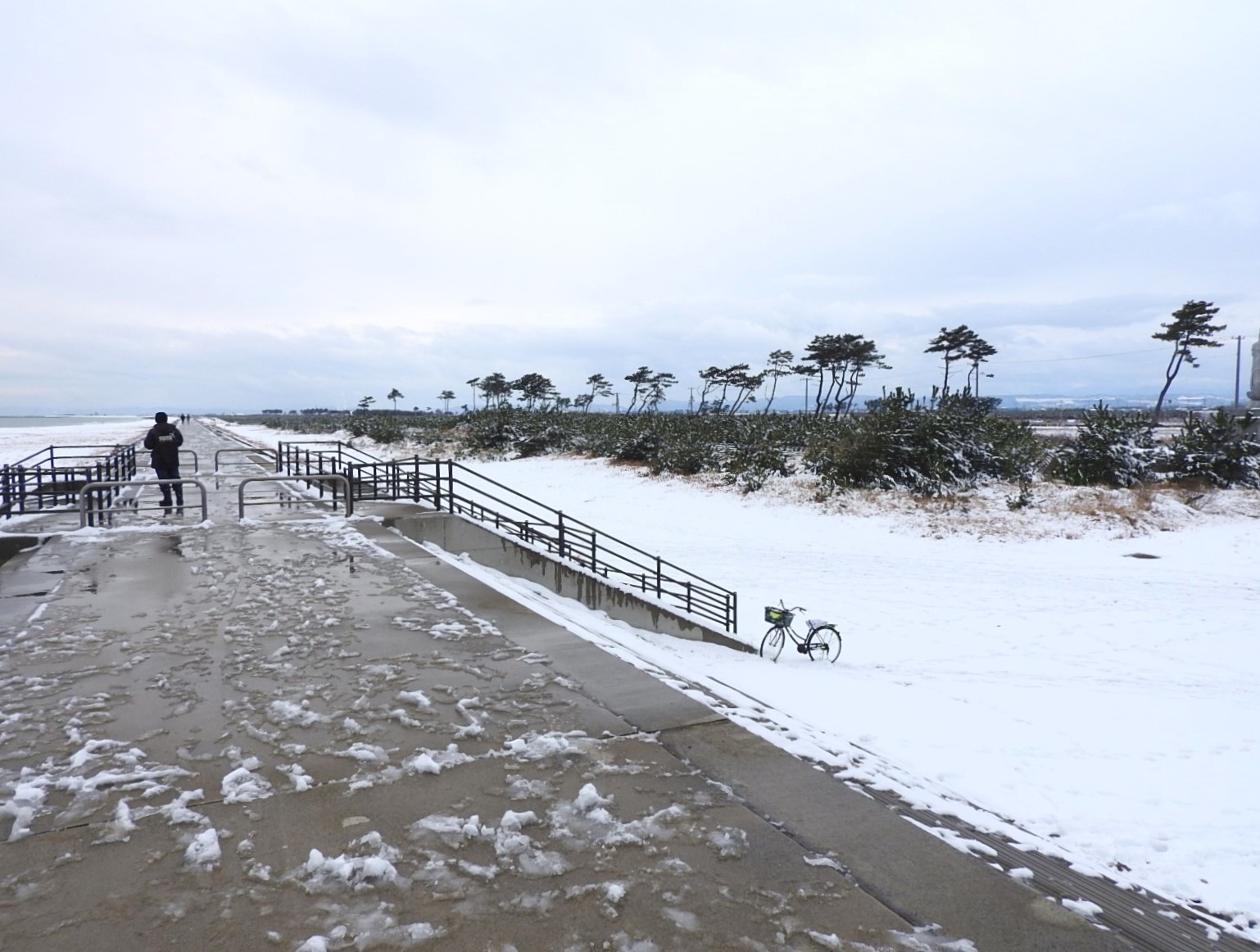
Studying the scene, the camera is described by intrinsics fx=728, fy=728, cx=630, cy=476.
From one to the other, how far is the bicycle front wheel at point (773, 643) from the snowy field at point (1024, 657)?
339 millimetres

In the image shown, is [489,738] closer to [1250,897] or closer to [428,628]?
[428,628]

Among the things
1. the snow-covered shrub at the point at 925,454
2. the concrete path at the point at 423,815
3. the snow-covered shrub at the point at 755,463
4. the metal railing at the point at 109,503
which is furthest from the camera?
the snow-covered shrub at the point at 755,463

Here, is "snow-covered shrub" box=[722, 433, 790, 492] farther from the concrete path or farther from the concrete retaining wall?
the concrete path

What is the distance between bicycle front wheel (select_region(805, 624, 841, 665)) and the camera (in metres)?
10.8

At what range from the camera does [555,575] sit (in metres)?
12.4

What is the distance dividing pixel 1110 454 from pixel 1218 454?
9.46 ft

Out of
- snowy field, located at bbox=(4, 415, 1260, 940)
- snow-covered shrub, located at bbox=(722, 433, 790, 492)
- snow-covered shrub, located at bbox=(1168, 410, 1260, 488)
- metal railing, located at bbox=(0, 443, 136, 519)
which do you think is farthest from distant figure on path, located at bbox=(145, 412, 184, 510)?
snow-covered shrub, located at bbox=(1168, 410, 1260, 488)

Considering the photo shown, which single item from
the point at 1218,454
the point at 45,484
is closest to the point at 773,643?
the point at 45,484

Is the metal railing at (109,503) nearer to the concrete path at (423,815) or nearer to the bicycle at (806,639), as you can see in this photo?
the concrete path at (423,815)

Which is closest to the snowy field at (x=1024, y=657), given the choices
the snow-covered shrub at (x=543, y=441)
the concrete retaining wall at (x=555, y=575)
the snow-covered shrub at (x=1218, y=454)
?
the concrete retaining wall at (x=555, y=575)

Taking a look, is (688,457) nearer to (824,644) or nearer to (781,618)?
(781,618)

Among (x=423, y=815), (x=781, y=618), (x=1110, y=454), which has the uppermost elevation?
(x=1110, y=454)

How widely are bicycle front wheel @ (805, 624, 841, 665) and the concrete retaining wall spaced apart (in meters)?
1.17

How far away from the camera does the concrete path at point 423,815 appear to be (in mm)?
2938
